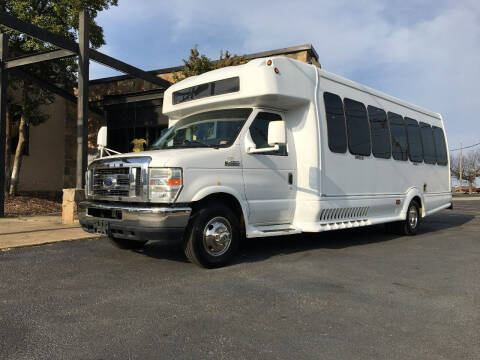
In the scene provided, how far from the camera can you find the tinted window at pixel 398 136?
27.7 feet

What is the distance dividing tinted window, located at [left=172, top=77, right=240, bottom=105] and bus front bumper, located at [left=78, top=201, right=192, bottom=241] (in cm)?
208

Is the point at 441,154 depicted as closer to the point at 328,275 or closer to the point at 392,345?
the point at 328,275

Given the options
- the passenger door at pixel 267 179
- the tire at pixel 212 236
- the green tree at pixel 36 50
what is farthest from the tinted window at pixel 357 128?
the green tree at pixel 36 50

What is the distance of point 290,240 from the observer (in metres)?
7.80

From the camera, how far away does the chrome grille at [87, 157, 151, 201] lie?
16.0 feet

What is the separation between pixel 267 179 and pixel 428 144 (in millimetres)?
5938

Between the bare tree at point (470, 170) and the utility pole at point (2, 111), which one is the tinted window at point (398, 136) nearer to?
the utility pole at point (2, 111)

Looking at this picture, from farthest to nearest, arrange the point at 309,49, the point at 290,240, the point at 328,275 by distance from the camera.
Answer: the point at 309,49
the point at 290,240
the point at 328,275

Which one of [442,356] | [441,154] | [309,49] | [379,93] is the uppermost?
[309,49]

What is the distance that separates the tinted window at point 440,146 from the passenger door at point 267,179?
5.87 metres

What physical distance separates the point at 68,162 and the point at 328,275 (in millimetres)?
15702

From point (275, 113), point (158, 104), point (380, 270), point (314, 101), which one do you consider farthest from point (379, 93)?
point (158, 104)

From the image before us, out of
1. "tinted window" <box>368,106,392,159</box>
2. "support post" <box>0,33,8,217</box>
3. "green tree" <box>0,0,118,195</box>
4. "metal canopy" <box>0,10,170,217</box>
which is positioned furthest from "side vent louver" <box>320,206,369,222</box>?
"green tree" <box>0,0,118,195</box>

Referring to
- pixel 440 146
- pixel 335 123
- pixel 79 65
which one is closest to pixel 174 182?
pixel 335 123
